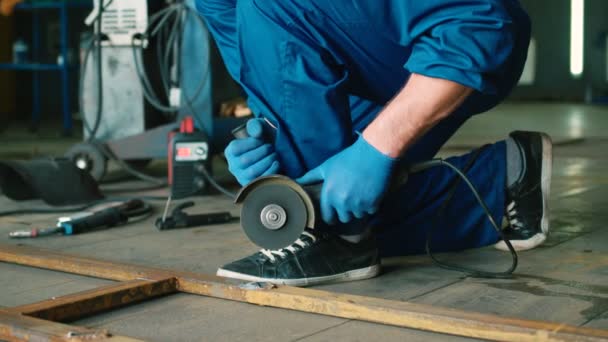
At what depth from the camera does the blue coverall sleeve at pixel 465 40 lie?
4.25 ft

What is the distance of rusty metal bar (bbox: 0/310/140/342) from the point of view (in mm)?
1130

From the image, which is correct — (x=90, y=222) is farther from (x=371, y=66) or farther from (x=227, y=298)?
(x=371, y=66)

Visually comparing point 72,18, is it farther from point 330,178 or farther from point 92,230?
point 330,178

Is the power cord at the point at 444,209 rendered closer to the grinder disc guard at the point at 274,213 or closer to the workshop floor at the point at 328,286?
the workshop floor at the point at 328,286

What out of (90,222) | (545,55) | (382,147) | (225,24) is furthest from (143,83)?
(545,55)

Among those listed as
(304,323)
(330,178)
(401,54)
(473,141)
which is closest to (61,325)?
(304,323)

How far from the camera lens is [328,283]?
154 centimetres

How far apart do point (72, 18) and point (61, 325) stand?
797 cm

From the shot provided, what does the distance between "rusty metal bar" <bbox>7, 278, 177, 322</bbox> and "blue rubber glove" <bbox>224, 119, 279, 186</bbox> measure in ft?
0.77

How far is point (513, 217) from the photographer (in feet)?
5.97

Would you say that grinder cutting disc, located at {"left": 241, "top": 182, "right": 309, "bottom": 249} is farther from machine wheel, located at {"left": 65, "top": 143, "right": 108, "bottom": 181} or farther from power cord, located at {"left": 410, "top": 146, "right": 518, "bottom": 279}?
machine wheel, located at {"left": 65, "top": 143, "right": 108, "bottom": 181}

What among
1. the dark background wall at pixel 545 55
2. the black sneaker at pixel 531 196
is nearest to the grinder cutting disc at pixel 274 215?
the black sneaker at pixel 531 196

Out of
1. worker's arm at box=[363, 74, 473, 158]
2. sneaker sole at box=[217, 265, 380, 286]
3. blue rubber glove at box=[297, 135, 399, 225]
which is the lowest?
sneaker sole at box=[217, 265, 380, 286]

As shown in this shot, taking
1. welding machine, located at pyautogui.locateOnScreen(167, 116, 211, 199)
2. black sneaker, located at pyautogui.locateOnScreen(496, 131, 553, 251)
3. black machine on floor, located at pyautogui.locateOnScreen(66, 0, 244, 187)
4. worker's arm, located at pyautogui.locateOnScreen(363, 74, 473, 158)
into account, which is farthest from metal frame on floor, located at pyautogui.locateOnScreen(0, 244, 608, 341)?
black machine on floor, located at pyautogui.locateOnScreen(66, 0, 244, 187)
